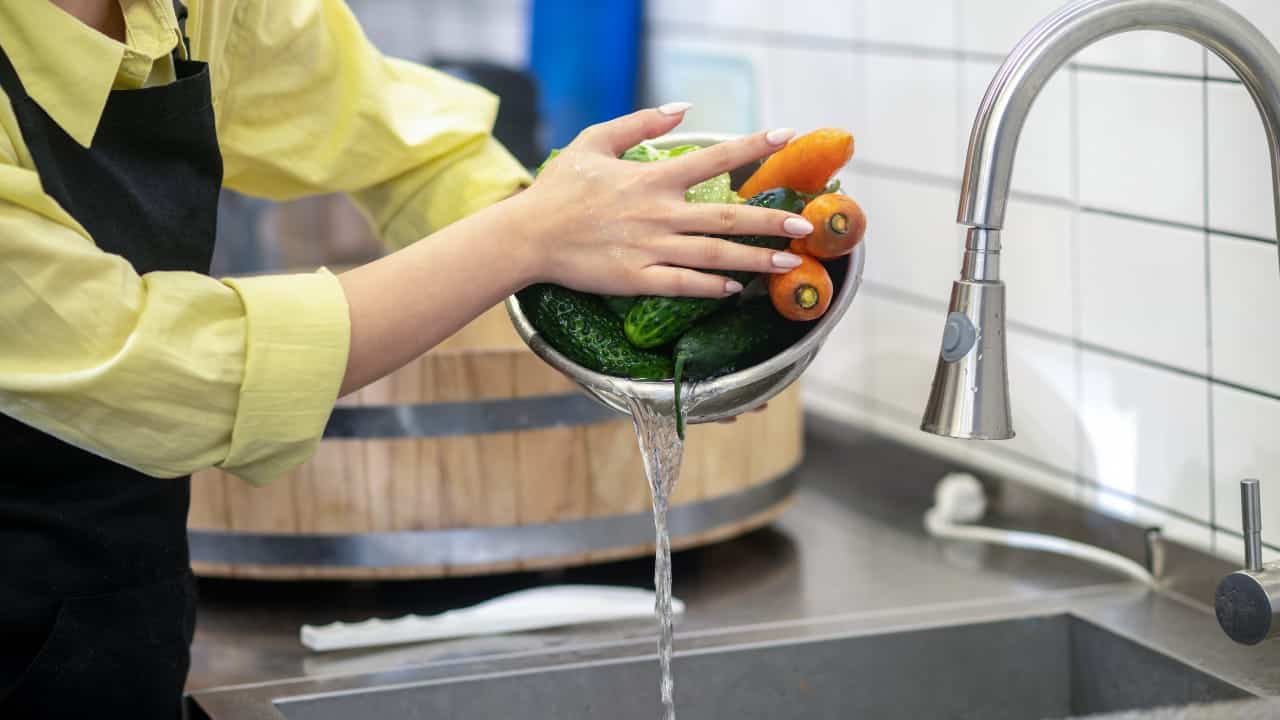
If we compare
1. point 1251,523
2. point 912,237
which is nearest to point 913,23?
point 912,237

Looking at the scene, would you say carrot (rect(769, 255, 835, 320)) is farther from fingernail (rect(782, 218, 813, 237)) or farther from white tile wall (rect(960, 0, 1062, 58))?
white tile wall (rect(960, 0, 1062, 58))

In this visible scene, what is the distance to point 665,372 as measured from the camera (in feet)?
3.09

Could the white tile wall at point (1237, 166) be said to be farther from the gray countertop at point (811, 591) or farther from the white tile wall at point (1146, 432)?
the gray countertop at point (811, 591)

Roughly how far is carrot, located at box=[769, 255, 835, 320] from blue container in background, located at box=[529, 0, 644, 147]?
1.53 metres

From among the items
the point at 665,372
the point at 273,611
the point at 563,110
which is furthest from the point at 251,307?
the point at 563,110

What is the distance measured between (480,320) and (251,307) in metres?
0.73

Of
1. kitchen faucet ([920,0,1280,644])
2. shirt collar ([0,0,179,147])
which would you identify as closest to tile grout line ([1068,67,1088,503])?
kitchen faucet ([920,0,1280,644])

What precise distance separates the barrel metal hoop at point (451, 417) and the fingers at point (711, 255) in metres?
0.45

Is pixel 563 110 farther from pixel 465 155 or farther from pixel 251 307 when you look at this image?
pixel 251 307

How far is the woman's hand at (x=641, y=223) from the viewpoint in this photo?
2.90 ft

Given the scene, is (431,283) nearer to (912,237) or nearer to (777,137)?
(777,137)

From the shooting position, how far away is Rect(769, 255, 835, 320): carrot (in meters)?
0.90

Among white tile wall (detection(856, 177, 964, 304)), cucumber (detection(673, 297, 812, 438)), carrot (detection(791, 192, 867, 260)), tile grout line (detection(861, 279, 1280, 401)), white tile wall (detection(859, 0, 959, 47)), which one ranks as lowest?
tile grout line (detection(861, 279, 1280, 401))

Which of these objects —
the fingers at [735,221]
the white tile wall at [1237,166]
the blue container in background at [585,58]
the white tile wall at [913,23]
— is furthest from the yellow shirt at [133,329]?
the blue container in background at [585,58]
